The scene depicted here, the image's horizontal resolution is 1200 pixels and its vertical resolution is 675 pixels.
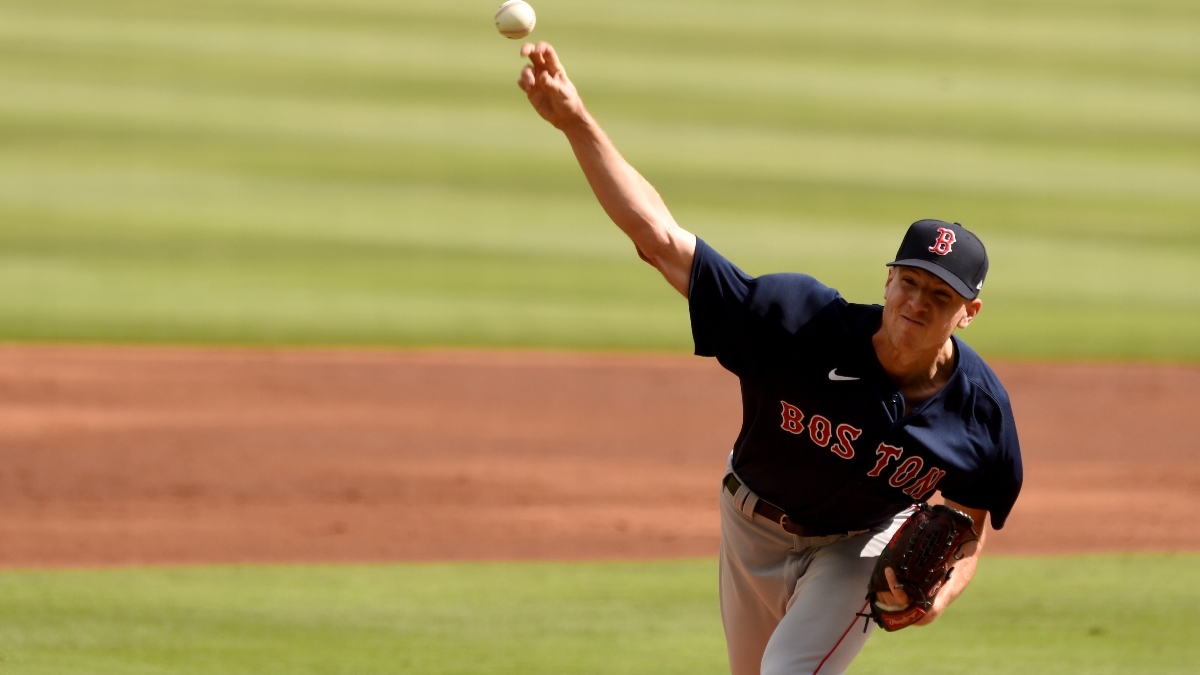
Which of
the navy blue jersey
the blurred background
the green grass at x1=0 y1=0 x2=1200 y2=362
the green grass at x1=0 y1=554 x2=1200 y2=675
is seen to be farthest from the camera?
the green grass at x1=0 y1=0 x2=1200 y2=362

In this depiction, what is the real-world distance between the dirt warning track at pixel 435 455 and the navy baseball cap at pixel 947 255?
3445 mm

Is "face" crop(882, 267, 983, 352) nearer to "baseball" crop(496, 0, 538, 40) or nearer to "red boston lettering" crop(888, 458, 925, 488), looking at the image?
"red boston lettering" crop(888, 458, 925, 488)

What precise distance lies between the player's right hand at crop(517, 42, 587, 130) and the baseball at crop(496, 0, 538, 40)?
0.65 ft

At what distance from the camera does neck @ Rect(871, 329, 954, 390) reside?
144 inches

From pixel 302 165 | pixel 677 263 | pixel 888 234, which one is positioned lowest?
pixel 888 234

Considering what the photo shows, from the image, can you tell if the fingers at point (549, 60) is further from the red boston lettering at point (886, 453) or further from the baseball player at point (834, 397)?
the red boston lettering at point (886, 453)

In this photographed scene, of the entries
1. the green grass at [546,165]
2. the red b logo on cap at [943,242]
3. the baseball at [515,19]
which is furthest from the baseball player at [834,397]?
the green grass at [546,165]

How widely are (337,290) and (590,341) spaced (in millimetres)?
2207

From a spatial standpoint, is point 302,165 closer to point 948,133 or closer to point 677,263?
point 948,133

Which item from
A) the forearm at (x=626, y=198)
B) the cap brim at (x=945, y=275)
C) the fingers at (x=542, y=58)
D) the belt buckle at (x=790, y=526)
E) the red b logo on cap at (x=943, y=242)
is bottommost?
the belt buckle at (x=790, y=526)

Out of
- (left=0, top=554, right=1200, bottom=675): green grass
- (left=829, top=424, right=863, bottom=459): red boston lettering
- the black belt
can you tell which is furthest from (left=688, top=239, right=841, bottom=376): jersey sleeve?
(left=0, top=554, right=1200, bottom=675): green grass

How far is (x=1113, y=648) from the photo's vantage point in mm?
5504

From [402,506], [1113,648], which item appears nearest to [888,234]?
[402,506]

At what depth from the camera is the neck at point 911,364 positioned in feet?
12.0
